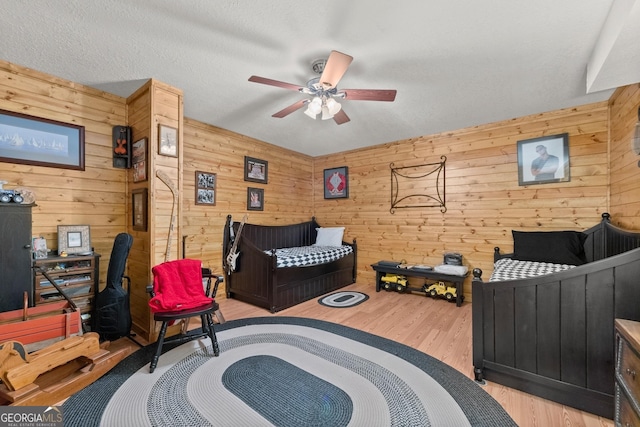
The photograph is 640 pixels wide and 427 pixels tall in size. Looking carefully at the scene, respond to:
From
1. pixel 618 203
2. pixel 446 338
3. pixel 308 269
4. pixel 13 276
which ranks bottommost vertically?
pixel 446 338

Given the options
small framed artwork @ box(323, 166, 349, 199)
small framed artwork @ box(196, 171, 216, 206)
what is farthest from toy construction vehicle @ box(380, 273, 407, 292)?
small framed artwork @ box(196, 171, 216, 206)

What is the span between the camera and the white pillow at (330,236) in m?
4.79

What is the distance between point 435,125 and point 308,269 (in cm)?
273

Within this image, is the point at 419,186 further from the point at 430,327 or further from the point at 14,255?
the point at 14,255

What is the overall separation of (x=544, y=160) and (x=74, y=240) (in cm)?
525

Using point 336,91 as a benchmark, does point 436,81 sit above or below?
above

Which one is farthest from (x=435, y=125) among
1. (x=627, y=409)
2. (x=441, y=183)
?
(x=627, y=409)

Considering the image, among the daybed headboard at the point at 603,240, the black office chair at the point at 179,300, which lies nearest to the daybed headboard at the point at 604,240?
the daybed headboard at the point at 603,240

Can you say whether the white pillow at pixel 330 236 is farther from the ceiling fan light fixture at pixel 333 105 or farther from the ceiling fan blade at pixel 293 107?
the ceiling fan light fixture at pixel 333 105

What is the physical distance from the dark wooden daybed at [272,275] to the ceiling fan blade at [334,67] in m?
2.13

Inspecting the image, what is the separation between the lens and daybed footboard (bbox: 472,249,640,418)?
1.48m

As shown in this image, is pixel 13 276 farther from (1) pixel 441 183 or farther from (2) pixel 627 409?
(1) pixel 441 183

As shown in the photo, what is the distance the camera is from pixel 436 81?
2.53 meters

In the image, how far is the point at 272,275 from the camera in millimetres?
3291
